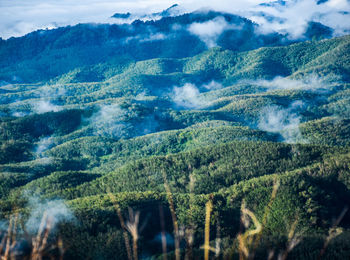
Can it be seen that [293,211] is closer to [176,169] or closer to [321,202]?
[321,202]

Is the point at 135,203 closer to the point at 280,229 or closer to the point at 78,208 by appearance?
the point at 78,208

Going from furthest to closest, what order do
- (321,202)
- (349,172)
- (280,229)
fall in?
(349,172) < (321,202) < (280,229)

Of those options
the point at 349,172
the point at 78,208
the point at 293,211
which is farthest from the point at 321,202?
the point at 78,208

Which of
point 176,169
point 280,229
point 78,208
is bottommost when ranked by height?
point 176,169

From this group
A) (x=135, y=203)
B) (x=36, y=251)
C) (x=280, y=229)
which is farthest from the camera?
(x=135, y=203)

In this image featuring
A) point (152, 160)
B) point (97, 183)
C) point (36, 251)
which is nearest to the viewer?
point (36, 251)

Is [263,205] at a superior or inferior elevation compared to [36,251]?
inferior

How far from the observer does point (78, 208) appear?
92.2 metres

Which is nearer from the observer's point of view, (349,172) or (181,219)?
(181,219)

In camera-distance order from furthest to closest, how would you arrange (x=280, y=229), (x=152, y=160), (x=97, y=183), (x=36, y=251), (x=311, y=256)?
(x=152, y=160) → (x=97, y=183) → (x=280, y=229) → (x=311, y=256) → (x=36, y=251)

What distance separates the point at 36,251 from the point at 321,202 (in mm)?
106622

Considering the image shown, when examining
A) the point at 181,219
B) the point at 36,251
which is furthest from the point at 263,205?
the point at 36,251

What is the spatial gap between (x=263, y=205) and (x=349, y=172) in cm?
4254

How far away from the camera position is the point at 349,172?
406 feet
